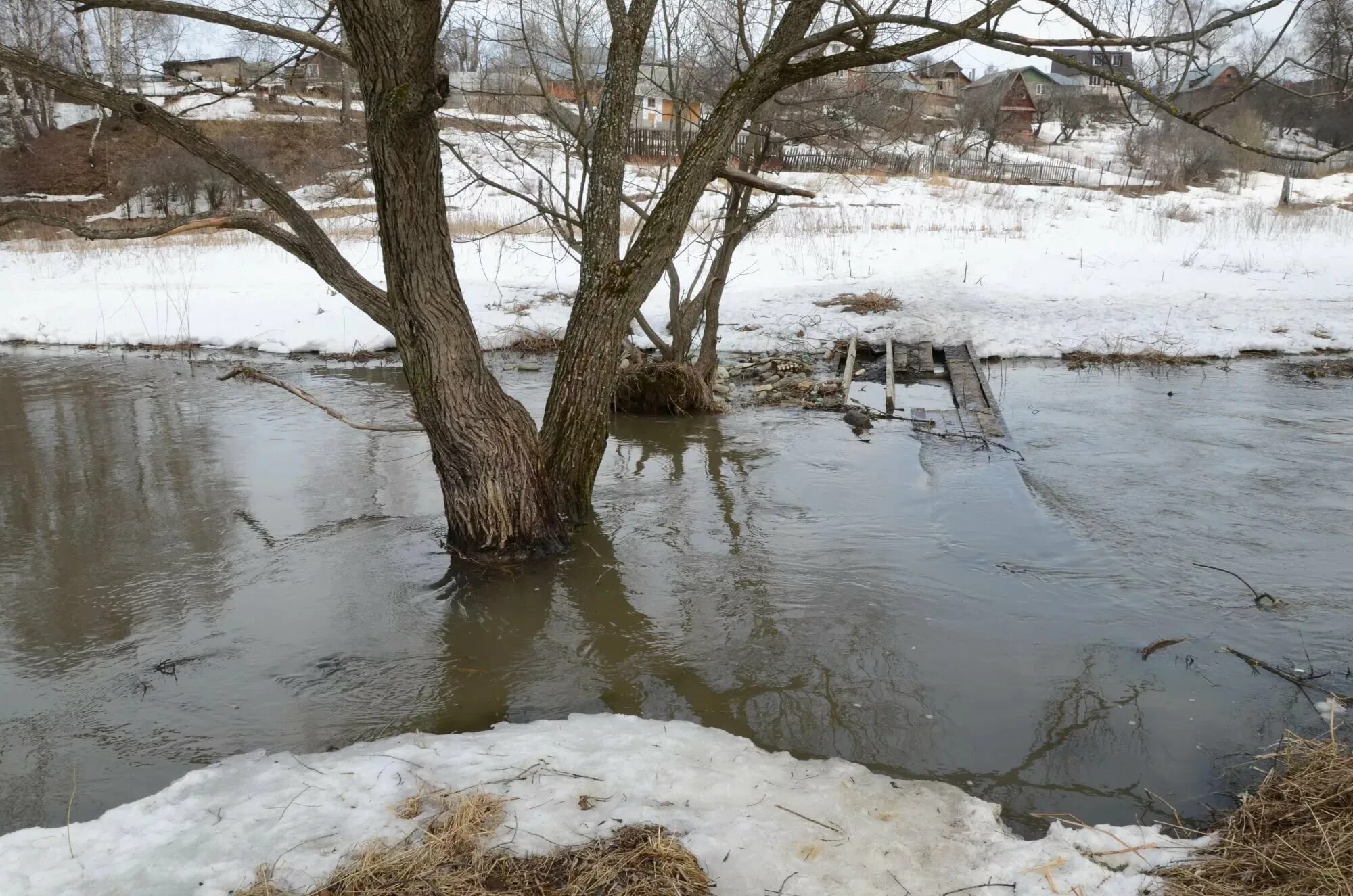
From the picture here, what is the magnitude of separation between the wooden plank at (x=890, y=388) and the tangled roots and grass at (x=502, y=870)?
7.45 m

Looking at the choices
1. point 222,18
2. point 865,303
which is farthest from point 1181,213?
point 222,18

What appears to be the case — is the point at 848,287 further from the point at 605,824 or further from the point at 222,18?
the point at 605,824

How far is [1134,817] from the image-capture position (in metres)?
3.71

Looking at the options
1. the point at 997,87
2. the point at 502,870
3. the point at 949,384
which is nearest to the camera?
the point at 502,870

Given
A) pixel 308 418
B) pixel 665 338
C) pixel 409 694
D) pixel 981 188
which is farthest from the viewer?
pixel 981 188

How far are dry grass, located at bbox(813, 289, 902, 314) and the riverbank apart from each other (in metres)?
0.06

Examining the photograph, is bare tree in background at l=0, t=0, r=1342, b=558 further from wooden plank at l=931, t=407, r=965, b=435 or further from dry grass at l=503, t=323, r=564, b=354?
dry grass at l=503, t=323, r=564, b=354

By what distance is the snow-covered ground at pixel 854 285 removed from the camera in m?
13.8

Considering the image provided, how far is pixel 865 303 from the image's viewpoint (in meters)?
14.5

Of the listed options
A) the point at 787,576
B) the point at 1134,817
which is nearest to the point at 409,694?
the point at 787,576

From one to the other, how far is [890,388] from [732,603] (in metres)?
5.56

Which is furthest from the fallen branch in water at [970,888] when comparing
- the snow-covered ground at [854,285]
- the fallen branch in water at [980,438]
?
the snow-covered ground at [854,285]

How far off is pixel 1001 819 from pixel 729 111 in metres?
4.18

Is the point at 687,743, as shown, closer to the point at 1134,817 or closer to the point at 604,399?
the point at 1134,817
